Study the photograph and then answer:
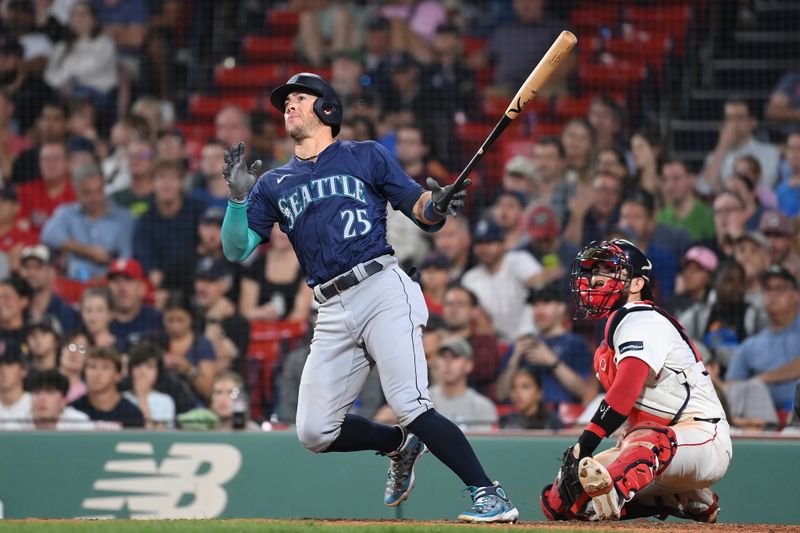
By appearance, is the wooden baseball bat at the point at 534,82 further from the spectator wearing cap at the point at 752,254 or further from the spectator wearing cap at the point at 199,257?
the spectator wearing cap at the point at 199,257

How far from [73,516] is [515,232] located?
3607mm

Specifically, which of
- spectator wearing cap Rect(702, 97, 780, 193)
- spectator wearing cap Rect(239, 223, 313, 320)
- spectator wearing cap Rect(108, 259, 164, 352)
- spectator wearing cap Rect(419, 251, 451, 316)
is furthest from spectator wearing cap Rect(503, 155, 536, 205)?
spectator wearing cap Rect(108, 259, 164, 352)

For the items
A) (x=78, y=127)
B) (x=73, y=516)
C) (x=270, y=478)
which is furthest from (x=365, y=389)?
(x=78, y=127)

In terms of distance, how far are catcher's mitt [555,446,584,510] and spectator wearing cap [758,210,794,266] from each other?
3.64 m

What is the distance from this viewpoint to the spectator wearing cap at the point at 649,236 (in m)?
8.17

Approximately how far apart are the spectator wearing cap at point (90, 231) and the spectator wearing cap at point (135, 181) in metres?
0.13

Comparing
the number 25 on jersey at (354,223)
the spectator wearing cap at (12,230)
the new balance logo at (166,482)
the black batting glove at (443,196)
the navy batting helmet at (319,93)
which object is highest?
the navy batting helmet at (319,93)

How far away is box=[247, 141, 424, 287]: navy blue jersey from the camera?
4.81 metres

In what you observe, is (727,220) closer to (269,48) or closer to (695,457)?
(695,457)

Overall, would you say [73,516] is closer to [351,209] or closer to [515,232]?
[351,209]

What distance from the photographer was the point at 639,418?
4961mm

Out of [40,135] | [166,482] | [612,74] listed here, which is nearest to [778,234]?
[612,74]

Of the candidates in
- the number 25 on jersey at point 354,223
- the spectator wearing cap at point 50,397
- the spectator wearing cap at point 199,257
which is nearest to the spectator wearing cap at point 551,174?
the spectator wearing cap at point 199,257

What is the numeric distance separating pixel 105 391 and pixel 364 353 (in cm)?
308
